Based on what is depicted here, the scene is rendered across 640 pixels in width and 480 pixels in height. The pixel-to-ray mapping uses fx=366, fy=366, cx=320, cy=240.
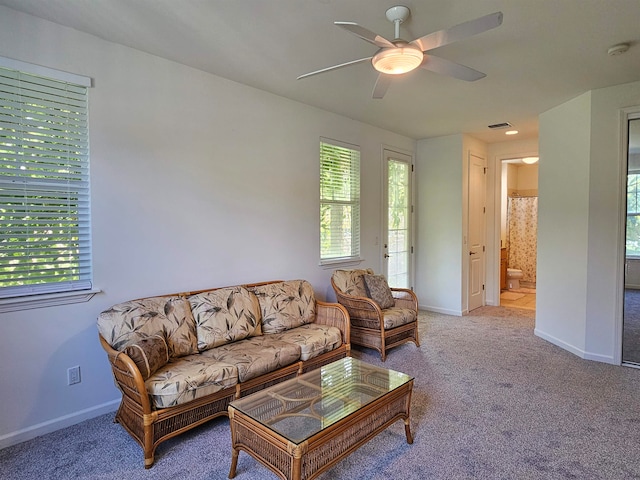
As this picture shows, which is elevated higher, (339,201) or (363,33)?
(363,33)

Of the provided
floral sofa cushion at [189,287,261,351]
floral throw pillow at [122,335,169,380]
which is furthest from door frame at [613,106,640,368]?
floral throw pillow at [122,335,169,380]

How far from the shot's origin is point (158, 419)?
208 cm

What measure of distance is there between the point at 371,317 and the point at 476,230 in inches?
→ 119

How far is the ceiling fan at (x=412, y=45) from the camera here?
181 cm

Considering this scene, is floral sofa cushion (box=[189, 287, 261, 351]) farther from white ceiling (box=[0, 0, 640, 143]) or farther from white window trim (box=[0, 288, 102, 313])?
white ceiling (box=[0, 0, 640, 143])

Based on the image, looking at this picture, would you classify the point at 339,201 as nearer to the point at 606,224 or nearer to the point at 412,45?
the point at 412,45

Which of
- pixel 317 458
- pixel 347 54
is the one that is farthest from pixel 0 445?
pixel 347 54

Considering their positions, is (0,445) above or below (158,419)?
below

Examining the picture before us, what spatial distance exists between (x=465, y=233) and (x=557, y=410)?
315 cm

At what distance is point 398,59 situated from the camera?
2143mm

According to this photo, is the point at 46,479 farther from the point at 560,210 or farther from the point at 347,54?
the point at 560,210

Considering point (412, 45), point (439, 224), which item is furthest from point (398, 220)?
point (412, 45)

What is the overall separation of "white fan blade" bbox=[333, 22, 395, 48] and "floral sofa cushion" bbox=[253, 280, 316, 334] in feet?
7.23

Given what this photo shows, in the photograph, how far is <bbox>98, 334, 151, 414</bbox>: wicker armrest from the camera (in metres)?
2.01
